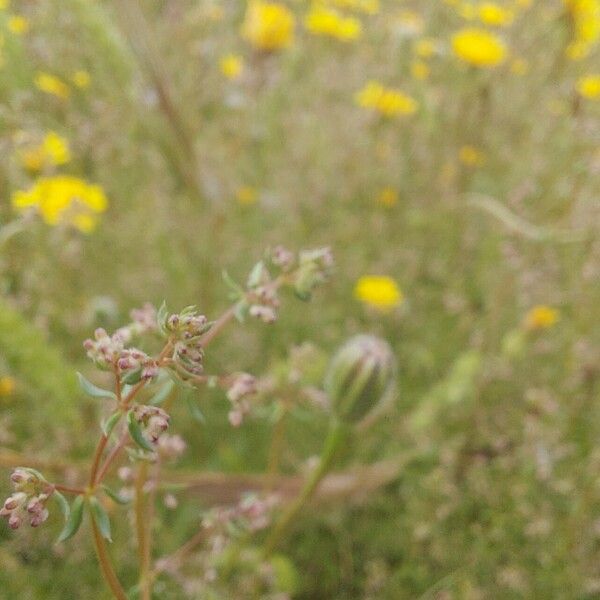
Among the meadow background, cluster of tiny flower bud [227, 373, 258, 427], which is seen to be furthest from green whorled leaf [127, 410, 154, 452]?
the meadow background

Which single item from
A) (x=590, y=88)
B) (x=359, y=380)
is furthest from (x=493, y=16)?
(x=359, y=380)

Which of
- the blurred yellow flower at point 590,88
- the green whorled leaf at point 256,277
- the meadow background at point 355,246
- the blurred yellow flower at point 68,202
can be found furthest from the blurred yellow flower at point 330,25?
the green whorled leaf at point 256,277

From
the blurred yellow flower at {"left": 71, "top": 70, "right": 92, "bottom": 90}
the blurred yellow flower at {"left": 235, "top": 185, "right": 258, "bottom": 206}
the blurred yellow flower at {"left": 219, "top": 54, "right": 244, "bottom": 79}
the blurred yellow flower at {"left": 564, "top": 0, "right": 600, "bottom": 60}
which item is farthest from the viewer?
the blurred yellow flower at {"left": 219, "top": 54, "right": 244, "bottom": 79}

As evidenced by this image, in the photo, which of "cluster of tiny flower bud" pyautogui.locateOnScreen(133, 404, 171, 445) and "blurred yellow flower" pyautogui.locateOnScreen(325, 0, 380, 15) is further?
"blurred yellow flower" pyautogui.locateOnScreen(325, 0, 380, 15)

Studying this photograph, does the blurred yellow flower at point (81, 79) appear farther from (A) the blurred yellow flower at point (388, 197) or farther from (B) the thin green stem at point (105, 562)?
(B) the thin green stem at point (105, 562)

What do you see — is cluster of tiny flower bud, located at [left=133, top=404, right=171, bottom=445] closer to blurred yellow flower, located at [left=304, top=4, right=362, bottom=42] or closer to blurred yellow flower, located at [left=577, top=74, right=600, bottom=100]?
blurred yellow flower, located at [left=577, top=74, right=600, bottom=100]
